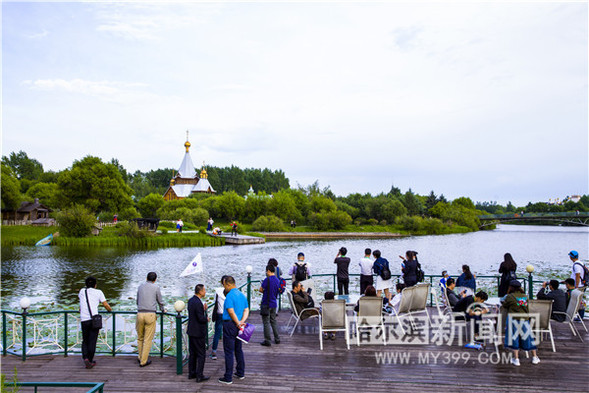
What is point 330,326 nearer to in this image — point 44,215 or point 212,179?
point 44,215

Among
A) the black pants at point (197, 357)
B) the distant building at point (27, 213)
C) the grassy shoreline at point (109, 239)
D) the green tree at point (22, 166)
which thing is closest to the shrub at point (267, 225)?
the grassy shoreline at point (109, 239)

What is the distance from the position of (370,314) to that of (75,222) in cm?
4749

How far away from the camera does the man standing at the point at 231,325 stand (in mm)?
6770

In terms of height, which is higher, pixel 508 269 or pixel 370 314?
pixel 508 269

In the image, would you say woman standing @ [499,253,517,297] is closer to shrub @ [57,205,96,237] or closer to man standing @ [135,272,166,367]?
man standing @ [135,272,166,367]

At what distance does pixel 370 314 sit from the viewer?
8.38 m

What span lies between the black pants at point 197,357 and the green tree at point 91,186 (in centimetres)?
5629

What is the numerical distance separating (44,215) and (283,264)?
64.8 metres

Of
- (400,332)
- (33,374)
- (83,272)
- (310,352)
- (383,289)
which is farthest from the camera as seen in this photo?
(83,272)

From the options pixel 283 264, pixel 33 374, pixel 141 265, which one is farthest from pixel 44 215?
pixel 33 374

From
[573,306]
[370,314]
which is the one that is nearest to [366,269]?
[370,314]

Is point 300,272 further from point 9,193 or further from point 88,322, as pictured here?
point 9,193

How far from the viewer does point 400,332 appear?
29.7 feet

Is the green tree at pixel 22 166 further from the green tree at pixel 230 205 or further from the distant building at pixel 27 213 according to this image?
the green tree at pixel 230 205
